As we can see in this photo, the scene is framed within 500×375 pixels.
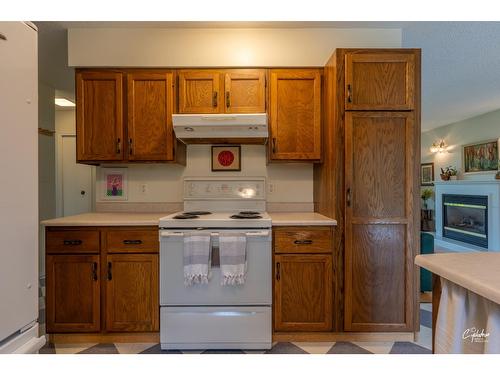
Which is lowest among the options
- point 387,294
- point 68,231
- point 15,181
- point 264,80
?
point 387,294

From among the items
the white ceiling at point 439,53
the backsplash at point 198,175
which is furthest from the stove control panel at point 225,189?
the white ceiling at point 439,53

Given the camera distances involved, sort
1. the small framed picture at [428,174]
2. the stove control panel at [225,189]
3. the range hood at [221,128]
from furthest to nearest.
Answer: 1. the small framed picture at [428,174]
2. the stove control panel at [225,189]
3. the range hood at [221,128]

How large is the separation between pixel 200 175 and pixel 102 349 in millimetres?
1532

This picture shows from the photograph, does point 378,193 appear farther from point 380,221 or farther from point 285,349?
point 285,349

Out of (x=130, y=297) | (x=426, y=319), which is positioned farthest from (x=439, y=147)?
(x=130, y=297)

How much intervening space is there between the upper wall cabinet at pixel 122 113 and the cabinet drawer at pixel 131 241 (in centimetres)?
69

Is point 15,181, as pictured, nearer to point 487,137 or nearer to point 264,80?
point 264,80

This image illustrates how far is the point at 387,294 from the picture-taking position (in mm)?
2059

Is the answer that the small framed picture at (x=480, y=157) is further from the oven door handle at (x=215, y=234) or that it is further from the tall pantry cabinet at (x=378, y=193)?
the oven door handle at (x=215, y=234)

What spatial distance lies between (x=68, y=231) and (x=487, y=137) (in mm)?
6303

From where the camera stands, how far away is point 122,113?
241 centimetres

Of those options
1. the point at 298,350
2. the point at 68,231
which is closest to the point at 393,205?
the point at 298,350

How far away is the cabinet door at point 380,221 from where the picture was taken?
206 cm
